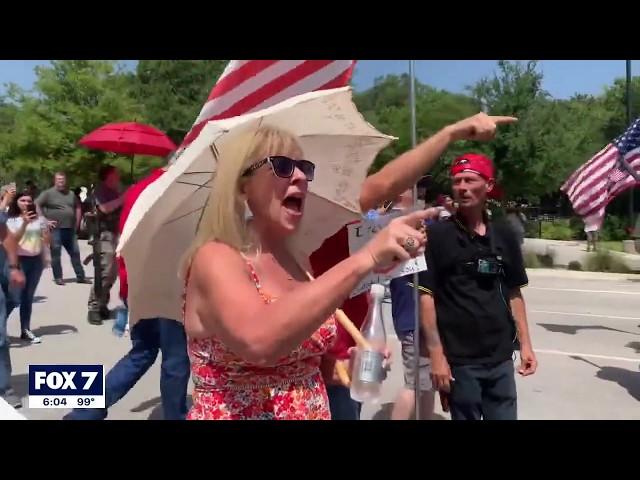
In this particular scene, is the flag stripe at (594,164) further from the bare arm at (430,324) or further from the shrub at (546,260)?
the shrub at (546,260)

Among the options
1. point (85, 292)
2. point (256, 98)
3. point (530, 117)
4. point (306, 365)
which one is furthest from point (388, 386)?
point (530, 117)

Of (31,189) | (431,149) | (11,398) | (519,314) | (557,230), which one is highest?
(31,189)

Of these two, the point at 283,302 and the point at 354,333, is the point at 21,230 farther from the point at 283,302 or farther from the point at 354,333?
the point at 283,302

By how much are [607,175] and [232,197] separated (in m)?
6.10

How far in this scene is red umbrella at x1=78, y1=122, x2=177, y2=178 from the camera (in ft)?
19.7

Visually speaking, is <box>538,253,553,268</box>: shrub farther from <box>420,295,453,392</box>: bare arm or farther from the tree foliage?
<box>420,295,453,392</box>: bare arm

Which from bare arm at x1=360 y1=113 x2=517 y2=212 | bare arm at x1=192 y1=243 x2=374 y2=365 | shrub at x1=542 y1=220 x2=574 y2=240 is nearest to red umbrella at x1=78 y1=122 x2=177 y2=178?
bare arm at x1=360 y1=113 x2=517 y2=212

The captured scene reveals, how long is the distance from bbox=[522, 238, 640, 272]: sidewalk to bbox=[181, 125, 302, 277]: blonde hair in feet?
41.1

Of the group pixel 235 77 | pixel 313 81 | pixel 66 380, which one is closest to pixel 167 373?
pixel 66 380

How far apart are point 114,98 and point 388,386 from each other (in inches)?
985

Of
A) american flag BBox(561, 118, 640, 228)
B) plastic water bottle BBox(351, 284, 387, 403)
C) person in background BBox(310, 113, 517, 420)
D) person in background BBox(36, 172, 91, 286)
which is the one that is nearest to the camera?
plastic water bottle BBox(351, 284, 387, 403)

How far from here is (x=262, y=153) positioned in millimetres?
1689

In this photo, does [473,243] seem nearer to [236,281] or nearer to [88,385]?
[236,281]

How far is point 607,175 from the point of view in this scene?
688 centimetres
